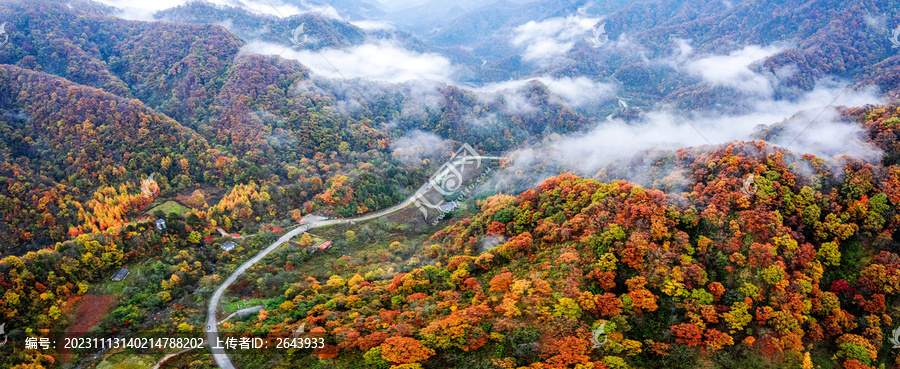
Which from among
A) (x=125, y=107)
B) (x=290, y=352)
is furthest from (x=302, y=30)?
(x=290, y=352)

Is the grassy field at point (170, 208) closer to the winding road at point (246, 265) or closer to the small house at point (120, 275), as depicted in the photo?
the small house at point (120, 275)

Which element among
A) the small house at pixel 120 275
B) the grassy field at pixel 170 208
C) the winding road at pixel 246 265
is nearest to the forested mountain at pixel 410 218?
the grassy field at pixel 170 208

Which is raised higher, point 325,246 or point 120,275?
point 325,246

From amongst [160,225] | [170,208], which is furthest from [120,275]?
[170,208]

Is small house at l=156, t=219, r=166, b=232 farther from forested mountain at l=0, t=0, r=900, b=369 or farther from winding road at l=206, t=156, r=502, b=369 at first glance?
winding road at l=206, t=156, r=502, b=369

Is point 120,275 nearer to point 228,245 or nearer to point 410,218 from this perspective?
point 228,245

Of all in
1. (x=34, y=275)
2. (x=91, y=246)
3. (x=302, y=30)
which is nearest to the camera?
(x=34, y=275)

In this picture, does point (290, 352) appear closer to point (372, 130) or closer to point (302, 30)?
point (372, 130)
